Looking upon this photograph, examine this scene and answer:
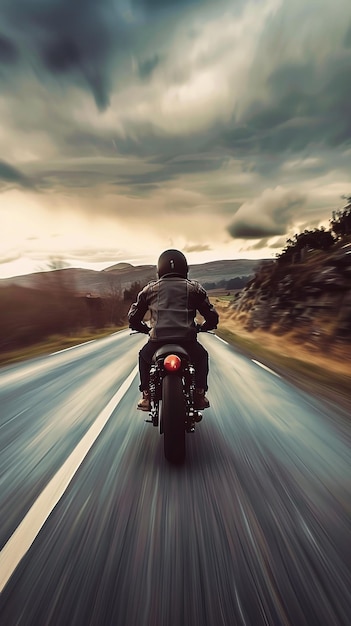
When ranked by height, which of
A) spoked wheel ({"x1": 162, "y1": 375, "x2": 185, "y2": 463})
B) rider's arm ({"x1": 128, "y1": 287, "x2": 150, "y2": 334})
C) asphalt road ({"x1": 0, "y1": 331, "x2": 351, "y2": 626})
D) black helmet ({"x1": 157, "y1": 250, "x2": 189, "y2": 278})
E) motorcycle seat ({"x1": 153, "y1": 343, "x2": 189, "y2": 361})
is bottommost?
asphalt road ({"x1": 0, "y1": 331, "x2": 351, "y2": 626})

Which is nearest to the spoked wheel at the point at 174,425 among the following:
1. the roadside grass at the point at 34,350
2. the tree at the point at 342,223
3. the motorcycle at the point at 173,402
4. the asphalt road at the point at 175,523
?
the motorcycle at the point at 173,402

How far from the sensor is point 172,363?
4254mm

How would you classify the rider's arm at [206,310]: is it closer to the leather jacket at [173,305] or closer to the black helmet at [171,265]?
the leather jacket at [173,305]

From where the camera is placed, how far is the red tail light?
4.24m

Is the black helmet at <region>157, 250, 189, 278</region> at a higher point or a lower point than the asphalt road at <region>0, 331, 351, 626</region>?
higher

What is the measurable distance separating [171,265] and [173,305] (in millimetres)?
527

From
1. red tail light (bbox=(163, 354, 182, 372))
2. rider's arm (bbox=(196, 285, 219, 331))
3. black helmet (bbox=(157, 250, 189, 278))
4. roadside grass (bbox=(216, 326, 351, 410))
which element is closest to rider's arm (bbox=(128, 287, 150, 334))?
black helmet (bbox=(157, 250, 189, 278))

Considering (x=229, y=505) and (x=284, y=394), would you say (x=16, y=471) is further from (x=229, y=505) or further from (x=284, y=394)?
(x=284, y=394)

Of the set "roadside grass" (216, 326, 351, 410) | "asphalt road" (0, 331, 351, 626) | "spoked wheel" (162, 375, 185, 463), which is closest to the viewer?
"asphalt road" (0, 331, 351, 626)

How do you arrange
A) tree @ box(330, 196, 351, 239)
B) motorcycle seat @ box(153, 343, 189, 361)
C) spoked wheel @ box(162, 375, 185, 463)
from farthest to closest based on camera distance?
1. tree @ box(330, 196, 351, 239)
2. motorcycle seat @ box(153, 343, 189, 361)
3. spoked wheel @ box(162, 375, 185, 463)

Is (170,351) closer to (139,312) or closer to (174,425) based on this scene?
(174,425)

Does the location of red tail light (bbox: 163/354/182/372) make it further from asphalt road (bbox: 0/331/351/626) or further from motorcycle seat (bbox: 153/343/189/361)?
asphalt road (bbox: 0/331/351/626)

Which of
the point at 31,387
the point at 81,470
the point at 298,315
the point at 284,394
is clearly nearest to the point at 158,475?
the point at 81,470

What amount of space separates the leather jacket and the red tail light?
401 millimetres
